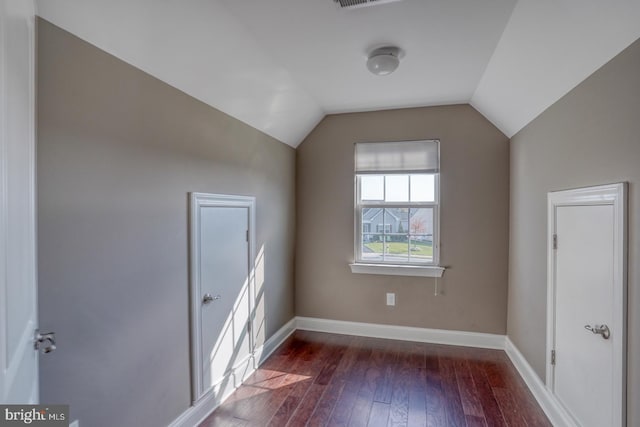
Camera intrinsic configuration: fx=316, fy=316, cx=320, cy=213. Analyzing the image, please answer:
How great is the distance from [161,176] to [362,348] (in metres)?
2.59

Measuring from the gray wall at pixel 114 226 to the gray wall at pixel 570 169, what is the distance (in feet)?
7.78

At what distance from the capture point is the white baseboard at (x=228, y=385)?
2090mm

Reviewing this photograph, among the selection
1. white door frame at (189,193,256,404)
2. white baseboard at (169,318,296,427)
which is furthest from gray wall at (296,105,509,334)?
white door frame at (189,193,256,404)

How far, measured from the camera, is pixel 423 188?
3.50 m

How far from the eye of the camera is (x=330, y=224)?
12.3 feet

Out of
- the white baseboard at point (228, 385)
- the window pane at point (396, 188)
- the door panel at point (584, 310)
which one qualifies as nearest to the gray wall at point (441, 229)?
the window pane at point (396, 188)

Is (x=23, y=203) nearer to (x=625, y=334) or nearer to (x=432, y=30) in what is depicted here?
(x=432, y=30)

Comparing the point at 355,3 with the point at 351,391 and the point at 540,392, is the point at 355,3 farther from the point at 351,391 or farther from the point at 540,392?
the point at 540,392

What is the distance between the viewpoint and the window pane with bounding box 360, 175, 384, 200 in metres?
3.63

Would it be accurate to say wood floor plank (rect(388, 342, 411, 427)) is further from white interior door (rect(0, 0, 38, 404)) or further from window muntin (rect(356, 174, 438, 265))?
white interior door (rect(0, 0, 38, 404))

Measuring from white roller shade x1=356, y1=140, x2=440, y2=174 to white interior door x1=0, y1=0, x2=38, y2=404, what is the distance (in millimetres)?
2904

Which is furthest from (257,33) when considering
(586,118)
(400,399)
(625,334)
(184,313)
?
(400,399)

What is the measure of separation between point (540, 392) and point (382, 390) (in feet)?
3.83

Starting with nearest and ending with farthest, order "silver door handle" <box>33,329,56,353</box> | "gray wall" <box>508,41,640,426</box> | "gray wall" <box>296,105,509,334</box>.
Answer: "silver door handle" <box>33,329,56,353</box>, "gray wall" <box>508,41,640,426</box>, "gray wall" <box>296,105,509,334</box>
